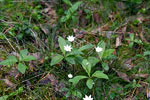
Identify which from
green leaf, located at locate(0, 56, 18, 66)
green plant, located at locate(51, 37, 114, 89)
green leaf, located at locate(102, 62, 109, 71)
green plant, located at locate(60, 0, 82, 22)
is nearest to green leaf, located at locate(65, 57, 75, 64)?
green plant, located at locate(51, 37, 114, 89)

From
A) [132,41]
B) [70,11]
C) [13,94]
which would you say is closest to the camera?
[13,94]

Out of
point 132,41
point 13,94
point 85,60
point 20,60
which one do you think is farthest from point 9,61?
point 132,41

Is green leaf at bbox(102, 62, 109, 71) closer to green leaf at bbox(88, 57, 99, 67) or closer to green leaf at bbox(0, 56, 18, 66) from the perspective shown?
green leaf at bbox(88, 57, 99, 67)

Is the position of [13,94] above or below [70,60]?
below

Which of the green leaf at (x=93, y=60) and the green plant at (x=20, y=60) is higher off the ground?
the green plant at (x=20, y=60)

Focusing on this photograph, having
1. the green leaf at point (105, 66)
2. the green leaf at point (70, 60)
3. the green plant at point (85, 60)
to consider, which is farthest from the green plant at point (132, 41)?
the green leaf at point (70, 60)

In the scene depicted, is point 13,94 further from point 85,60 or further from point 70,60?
point 85,60

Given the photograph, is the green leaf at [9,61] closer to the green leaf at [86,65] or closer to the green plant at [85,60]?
the green plant at [85,60]

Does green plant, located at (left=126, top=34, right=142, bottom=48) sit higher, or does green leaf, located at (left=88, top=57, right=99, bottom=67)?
green plant, located at (left=126, top=34, right=142, bottom=48)

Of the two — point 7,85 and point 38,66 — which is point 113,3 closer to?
point 38,66

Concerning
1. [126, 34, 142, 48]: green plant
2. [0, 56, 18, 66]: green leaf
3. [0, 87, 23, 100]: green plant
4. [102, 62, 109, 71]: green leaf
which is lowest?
[0, 87, 23, 100]: green plant

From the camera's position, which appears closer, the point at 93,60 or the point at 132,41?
the point at 93,60
